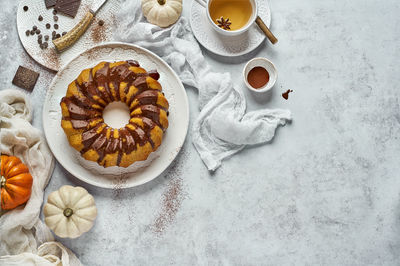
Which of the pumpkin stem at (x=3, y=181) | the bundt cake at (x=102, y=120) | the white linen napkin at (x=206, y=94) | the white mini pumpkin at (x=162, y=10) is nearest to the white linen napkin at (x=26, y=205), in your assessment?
the pumpkin stem at (x=3, y=181)

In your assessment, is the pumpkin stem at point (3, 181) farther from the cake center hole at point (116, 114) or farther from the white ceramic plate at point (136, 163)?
the cake center hole at point (116, 114)

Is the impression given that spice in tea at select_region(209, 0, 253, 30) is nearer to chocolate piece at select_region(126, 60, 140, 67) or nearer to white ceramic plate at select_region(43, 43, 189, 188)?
white ceramic plate at select_region(43, 43, 189, 188)

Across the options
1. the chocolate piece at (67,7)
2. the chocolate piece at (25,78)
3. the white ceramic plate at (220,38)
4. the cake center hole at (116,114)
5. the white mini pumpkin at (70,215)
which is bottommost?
the white mini pumpkin at (70,215)

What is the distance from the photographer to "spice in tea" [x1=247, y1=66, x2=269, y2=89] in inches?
127

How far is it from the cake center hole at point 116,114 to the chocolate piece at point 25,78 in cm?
64

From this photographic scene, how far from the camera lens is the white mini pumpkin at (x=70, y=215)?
117 inches

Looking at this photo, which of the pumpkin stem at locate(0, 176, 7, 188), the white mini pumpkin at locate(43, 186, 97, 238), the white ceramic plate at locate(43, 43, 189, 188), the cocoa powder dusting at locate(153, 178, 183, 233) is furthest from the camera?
the cocoa powder dusting at locate(153, 178, 183, 233)

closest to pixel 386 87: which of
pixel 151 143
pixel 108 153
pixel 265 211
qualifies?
pixel 265 211

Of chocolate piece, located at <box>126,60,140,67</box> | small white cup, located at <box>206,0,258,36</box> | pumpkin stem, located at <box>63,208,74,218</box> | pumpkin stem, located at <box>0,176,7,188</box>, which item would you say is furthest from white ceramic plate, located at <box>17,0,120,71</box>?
pumpkin stem, located at <box>63,208,74,218</box>

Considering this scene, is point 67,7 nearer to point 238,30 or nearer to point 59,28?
point 59,28

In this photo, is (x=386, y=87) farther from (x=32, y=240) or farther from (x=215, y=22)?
(x=32, y=240)

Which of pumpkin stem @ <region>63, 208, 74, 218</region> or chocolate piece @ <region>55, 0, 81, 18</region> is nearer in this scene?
pumpkin stem @ <region>63, 208, 74, 218</region>

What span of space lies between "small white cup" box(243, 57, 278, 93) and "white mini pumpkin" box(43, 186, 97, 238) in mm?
1412

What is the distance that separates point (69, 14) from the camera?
3.24 metres
